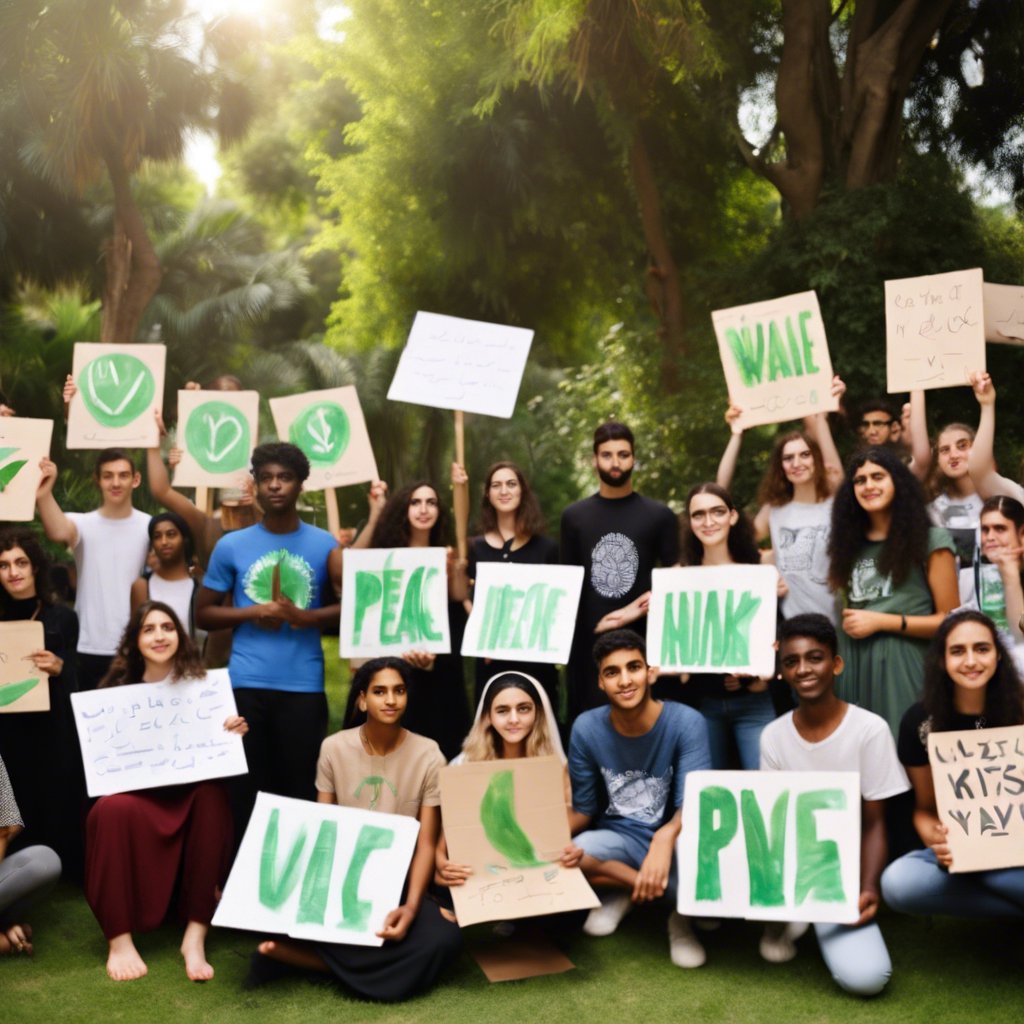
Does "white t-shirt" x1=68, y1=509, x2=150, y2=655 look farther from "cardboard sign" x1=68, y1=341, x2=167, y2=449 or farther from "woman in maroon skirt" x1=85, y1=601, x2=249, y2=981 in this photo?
"woman in maroon skirt" x1=85, y1=601, x2=249, y2=981

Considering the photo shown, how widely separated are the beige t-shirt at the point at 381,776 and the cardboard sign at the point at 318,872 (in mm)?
142

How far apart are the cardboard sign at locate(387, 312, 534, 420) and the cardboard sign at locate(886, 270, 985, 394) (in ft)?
5.82

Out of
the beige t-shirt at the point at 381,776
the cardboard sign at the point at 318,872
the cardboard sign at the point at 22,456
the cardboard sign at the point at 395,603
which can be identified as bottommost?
the cardboard sign at the point at 318,872

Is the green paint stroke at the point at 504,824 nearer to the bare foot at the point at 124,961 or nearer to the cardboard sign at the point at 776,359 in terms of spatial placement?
the bare foot at the point at 124,961

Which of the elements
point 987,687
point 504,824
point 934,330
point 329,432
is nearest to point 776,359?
point 934,330

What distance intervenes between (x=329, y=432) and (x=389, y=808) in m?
2.34

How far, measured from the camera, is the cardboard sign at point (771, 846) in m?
4.57

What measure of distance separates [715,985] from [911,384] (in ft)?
9.71

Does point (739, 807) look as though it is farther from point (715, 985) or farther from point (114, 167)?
point (114, 167)

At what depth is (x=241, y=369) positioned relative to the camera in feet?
59.7

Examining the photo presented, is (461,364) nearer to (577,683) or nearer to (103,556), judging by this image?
(577,683)

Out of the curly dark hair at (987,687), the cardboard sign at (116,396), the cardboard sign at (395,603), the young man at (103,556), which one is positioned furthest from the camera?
the cardboard sign at (116,396)

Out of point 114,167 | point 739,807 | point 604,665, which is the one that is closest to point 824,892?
point 739,807

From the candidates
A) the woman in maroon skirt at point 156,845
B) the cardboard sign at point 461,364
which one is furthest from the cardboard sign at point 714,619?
the woman in maroon skirt at point 156,845
